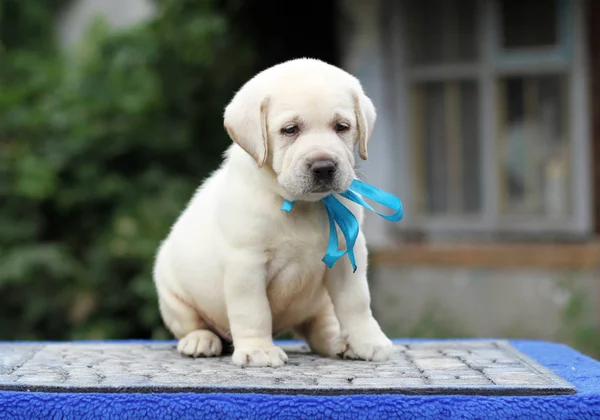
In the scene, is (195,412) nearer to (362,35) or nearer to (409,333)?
(409,333)

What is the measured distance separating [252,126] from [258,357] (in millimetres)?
797

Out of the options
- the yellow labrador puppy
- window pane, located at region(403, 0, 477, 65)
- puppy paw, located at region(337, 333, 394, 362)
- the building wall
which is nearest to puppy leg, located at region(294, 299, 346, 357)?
the yellow labrador puppy

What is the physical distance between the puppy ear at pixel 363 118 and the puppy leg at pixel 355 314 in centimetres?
43

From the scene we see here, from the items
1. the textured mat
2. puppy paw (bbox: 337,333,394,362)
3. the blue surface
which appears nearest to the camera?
the blue surface

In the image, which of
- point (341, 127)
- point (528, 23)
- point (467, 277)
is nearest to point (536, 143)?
point (528, 23)

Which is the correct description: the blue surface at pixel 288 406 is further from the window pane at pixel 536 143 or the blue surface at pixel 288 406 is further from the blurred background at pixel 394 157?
the window pane at pixel 536 143

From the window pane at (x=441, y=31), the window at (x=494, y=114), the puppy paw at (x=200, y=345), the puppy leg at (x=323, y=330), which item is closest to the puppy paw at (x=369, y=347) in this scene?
the puppy leg at (x=323, y=330)

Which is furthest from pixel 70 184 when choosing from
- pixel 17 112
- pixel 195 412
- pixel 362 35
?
pixel 195 412

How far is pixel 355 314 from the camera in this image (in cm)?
311

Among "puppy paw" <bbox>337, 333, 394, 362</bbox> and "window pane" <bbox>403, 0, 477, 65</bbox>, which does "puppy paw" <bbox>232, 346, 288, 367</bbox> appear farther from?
"window pane" <bbox>403, 0, 477, 65</bbox>

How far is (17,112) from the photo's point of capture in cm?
730

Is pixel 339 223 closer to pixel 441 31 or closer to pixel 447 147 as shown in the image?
pixel 447 147

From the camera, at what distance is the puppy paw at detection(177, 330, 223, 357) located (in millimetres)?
3256

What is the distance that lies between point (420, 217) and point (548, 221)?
110 cm
